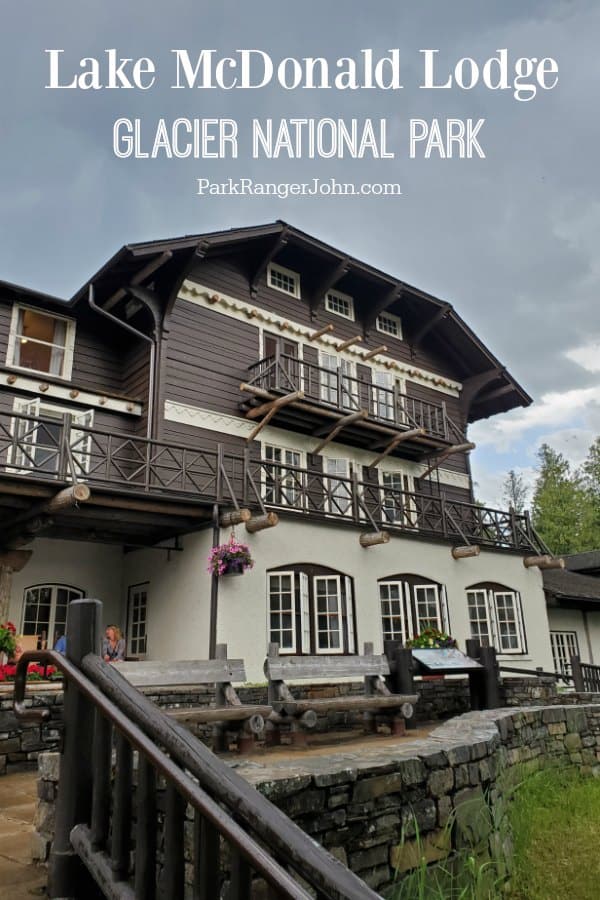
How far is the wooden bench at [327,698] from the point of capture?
7496mm

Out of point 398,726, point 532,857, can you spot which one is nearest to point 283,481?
point 398,726

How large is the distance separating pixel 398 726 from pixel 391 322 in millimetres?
12513

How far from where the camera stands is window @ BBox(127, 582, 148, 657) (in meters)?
12.7

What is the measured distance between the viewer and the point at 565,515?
115 ft

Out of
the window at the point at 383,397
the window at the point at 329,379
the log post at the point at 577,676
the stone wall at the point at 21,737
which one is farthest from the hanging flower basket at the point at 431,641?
the stone wall at the point at 21,737

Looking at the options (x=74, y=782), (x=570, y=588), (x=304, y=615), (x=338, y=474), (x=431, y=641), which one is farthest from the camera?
(x=570, y=588)

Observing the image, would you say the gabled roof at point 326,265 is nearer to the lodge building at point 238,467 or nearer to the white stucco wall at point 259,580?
the lodge building at point 238,467

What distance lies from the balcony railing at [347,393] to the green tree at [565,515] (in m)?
19.6

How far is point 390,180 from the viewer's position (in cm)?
1329

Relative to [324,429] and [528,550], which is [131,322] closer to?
[324,429]

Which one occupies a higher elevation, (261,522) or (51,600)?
(261,522)

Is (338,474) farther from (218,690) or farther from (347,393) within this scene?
(218,690)

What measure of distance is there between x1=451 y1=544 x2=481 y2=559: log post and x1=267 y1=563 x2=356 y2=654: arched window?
318 centimetres

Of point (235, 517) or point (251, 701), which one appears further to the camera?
point (235, 517)
